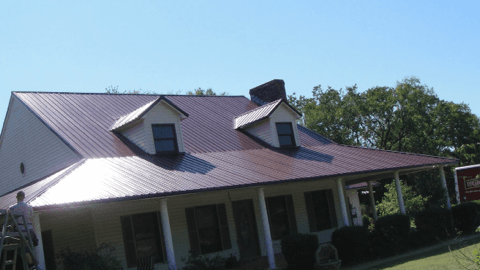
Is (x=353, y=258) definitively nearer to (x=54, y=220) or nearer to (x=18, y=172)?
(x=54, y=220)

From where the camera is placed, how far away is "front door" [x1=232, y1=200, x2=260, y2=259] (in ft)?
57.7

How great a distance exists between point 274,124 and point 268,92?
4.57 meters

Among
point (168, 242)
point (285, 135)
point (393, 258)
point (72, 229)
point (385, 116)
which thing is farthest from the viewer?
point (385, 116)

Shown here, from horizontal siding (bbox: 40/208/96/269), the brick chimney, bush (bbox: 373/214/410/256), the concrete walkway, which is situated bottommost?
the concrete walkway

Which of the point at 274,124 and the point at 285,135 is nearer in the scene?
the point at 274,124

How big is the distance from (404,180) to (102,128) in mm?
31580

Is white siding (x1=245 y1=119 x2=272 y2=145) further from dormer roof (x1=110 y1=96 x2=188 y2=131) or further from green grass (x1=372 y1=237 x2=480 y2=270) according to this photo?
green grass (x1=372 y1=237 x2=480 y2=270)

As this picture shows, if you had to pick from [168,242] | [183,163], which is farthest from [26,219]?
[183,163]

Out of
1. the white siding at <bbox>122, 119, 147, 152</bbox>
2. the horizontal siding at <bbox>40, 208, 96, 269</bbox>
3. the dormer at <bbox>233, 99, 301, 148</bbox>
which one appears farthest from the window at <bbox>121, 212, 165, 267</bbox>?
the dormer at <bbox>233, 99, 301, 148</bbox>

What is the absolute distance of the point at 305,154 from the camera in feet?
64.5

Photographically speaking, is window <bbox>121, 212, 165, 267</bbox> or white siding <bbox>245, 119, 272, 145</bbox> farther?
white siding <bbox>245, 119, 272, 145</bbox>

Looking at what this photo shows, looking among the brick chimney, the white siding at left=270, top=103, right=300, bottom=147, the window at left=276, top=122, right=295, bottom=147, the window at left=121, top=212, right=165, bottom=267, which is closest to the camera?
the window at left=121, top=212, right=165, bottom=267

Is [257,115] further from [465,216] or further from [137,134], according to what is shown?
[465,216]

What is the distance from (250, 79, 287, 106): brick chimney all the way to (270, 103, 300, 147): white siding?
94.7 inches
